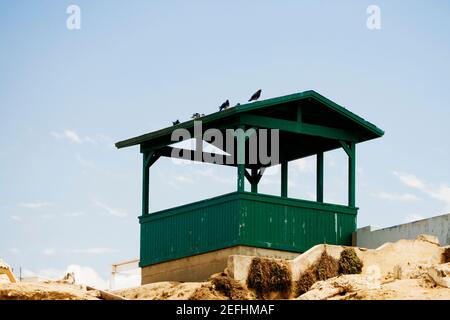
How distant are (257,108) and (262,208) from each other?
7.29 ft

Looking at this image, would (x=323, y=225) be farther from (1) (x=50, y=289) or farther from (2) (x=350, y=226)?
(1) (x=50, y=289)

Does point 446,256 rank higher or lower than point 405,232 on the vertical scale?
lower

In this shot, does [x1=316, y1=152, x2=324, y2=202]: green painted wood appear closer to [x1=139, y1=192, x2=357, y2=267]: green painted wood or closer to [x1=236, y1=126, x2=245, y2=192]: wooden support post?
[x1=139, y1=192, x2=357, y2=267]: green painted wood

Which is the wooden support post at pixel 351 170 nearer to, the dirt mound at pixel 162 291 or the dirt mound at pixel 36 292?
the dirt mound at pixel 162 291

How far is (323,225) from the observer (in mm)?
34500

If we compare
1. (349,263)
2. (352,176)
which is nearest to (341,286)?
(349,263)

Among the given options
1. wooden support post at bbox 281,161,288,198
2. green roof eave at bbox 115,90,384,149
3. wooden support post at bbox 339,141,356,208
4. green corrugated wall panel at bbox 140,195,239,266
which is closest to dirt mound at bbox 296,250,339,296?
green corrugated wall panel at bbox 140,195,239,266

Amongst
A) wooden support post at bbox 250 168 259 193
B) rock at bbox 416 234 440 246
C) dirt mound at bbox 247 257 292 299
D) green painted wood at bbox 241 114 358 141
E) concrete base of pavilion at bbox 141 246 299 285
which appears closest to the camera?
dirt mound at bbox 247 257 292 299

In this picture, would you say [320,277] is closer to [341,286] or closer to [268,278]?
[268,278]

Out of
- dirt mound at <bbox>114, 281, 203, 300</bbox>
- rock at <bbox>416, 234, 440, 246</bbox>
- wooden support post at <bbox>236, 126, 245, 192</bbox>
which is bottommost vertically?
dirt mound at <bbox>114, 281, 203, 300</bbox>

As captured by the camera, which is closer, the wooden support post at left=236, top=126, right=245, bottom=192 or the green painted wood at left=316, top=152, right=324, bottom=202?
the wooden support post at left=236, top=126, right=245, bottom=192

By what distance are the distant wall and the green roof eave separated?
2.40 meters

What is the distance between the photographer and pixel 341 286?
29.2 metres

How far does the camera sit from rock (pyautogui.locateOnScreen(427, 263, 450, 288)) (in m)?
27.6
